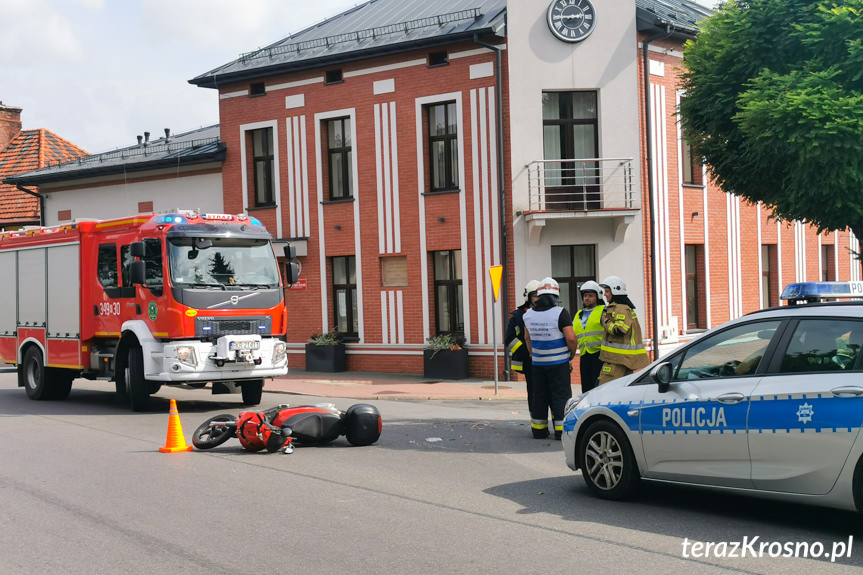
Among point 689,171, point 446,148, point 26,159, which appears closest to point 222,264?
point 446,148

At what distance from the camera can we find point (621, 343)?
1023 cm

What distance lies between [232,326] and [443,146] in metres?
8.98

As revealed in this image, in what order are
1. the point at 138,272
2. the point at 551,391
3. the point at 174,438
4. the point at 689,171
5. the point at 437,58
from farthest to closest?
the point at 689,171 < the point at 437,58 < the point at 138,272 < the point at 551,391 < the point at 174,438

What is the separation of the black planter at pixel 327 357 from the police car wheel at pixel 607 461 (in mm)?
15709

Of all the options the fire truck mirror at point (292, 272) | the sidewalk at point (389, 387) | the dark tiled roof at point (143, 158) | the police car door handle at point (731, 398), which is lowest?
the sidewalk at point (389, 387)

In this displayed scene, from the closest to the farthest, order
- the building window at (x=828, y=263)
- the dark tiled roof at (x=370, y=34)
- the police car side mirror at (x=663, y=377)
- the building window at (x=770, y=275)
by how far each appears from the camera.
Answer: the police car side mirror at (x=663, y=377)
the dark tiled roof at (x=370, y=34)
the building window at (x=770, y=275)
the building window at (x=828, y=263)

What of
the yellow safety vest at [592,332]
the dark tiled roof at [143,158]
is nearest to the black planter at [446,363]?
the dark tiled roof at [143,158]

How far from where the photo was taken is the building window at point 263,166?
83.0 ft

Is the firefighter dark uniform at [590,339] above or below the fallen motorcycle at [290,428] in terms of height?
above

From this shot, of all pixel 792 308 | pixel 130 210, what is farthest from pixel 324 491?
pixel 130 210

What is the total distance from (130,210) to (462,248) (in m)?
11.5

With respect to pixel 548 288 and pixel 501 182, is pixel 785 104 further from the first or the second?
pixel 501 182

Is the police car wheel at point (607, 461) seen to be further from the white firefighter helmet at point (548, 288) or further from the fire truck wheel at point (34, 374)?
the fire truck wheel at point (34, 374)

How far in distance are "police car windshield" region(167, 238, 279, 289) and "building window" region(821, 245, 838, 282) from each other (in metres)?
17.8
